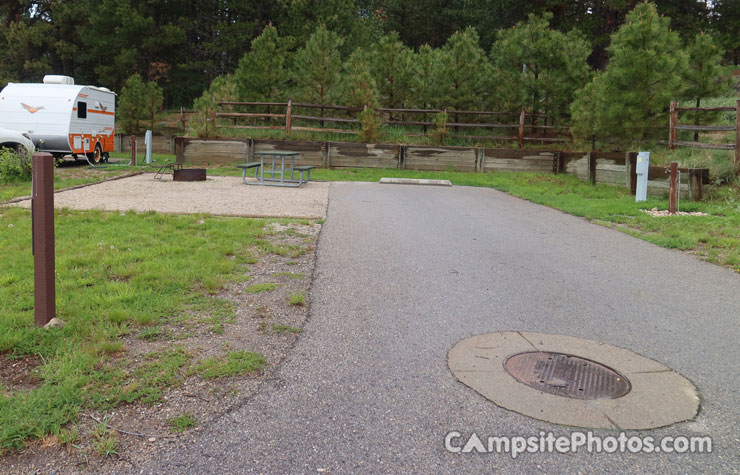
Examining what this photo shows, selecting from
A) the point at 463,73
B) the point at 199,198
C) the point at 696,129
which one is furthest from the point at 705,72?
the point at 199,198

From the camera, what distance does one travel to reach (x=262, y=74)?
23359 millimetres

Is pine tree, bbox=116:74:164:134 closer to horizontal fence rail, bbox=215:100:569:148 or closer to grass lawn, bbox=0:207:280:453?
horizontal fence rail, bbox=215:100:569:148

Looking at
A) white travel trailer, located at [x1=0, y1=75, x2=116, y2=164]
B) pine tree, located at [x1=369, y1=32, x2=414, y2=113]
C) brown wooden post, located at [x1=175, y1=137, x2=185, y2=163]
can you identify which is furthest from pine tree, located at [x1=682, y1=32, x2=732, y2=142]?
white travel trailer, located at [x1=0, y1=75, x2=116, y2=164]

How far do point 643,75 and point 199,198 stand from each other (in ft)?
37.2

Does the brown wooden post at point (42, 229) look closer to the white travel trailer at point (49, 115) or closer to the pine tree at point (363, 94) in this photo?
the white travel trailer at point (49, 115)

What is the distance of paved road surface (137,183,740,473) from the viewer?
2676 millimetres

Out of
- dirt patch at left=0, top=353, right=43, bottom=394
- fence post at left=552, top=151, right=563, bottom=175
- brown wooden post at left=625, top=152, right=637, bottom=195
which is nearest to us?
dirt patch at left=0, top=353, right=43, bottom=394

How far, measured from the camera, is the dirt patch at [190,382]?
263 cm

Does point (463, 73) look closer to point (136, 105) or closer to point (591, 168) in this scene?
point (591, 168)

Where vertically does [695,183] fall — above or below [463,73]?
below

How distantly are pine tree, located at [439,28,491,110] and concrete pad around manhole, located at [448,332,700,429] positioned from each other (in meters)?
18.6

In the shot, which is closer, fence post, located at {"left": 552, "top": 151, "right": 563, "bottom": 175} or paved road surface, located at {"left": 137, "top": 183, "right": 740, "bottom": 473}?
paved road surface, located at {"left": 137, "top": 183, "right": 740, "bottom": 473}

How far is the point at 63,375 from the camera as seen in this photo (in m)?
3.33

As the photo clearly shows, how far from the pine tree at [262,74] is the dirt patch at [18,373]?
21.1 meters
